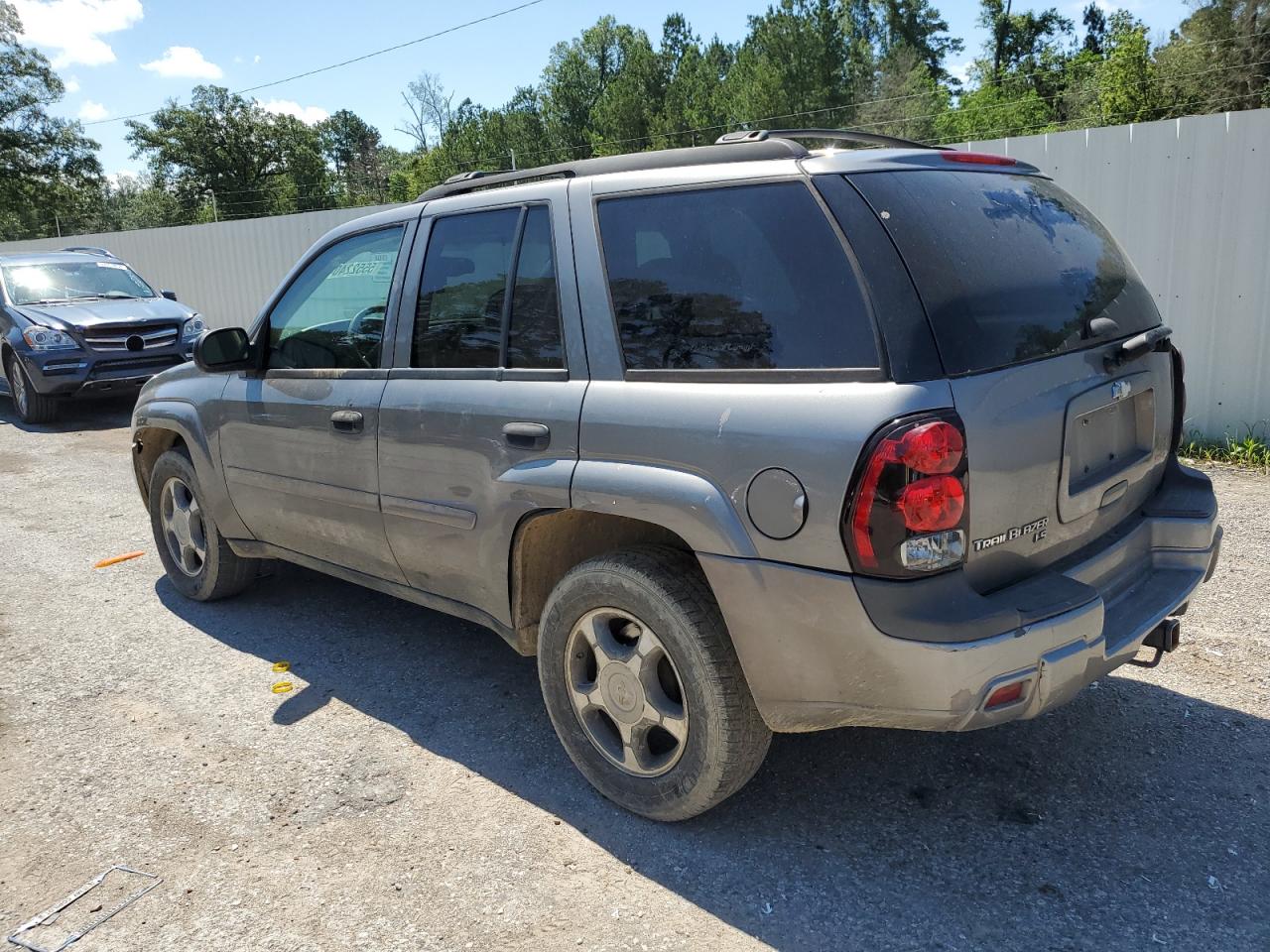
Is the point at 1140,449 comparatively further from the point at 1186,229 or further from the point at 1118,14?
the point at 1118,14

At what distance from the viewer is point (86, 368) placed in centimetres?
1052

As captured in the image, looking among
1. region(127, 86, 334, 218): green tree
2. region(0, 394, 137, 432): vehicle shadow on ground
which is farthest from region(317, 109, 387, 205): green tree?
region(0, 394, 137, 432): vehicle shadow on ground

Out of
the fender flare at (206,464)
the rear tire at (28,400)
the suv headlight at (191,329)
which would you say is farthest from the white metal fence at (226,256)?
the fender flare at (206,464)

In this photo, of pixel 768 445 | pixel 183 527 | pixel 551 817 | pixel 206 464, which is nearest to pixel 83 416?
pixel 183 527

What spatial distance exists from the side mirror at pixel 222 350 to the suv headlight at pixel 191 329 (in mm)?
7525

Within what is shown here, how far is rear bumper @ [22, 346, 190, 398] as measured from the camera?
34.3 feet

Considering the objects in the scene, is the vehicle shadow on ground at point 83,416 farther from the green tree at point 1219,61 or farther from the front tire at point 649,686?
the green tree at point 1219,61

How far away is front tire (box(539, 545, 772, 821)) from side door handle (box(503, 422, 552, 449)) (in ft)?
1.37

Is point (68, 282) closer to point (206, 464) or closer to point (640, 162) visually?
point (206, 464)

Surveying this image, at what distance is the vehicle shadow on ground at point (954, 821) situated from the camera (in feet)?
8.36

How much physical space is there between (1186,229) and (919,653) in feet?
20.7

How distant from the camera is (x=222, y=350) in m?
4.32

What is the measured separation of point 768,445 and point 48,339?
10456mm

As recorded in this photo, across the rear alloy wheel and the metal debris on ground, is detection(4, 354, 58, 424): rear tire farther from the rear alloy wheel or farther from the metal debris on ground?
the rear alloy wheel
